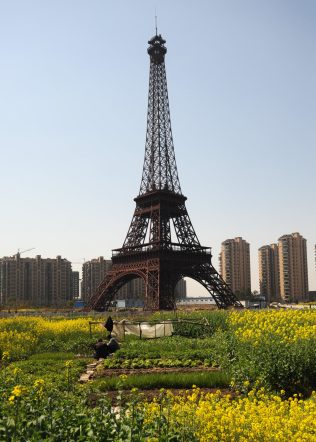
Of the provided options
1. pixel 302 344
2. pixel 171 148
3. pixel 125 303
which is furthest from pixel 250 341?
pixel 125 303

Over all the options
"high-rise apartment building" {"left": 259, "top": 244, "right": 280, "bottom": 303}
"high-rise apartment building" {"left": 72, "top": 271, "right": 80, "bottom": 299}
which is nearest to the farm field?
"high-rise apartment building" {"left": 72, "top": 271, "right": 80, "bottom": 299}

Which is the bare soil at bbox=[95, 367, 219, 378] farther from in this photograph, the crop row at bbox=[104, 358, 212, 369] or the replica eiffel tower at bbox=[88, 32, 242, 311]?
the replica eiffel tower at bbox=[88, 32, 242, 311]

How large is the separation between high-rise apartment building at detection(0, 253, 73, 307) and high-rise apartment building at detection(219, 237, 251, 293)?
51697mm

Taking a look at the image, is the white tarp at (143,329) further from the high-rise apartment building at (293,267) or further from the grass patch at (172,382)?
the high-rise apartment building at (293,267)

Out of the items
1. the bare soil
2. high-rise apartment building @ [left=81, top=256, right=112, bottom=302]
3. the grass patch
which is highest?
high-rise apartment building @ [left=81, top=256, right=112, bottom=302]

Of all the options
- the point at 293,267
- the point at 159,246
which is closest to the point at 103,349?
the point at 159,246

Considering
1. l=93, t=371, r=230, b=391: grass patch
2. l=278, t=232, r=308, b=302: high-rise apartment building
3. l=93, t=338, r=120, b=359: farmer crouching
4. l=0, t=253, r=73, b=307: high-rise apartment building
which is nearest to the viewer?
l=93, t=371, r=230, b=391: grass patch

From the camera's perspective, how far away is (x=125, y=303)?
117750 millimetres

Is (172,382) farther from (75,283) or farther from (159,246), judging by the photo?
(75,283)

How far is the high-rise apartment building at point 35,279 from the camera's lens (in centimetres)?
13838

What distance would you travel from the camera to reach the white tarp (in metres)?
25.8

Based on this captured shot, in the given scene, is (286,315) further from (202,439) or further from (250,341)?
(202,439)

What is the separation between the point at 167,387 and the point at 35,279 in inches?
5266

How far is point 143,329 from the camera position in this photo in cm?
2603
